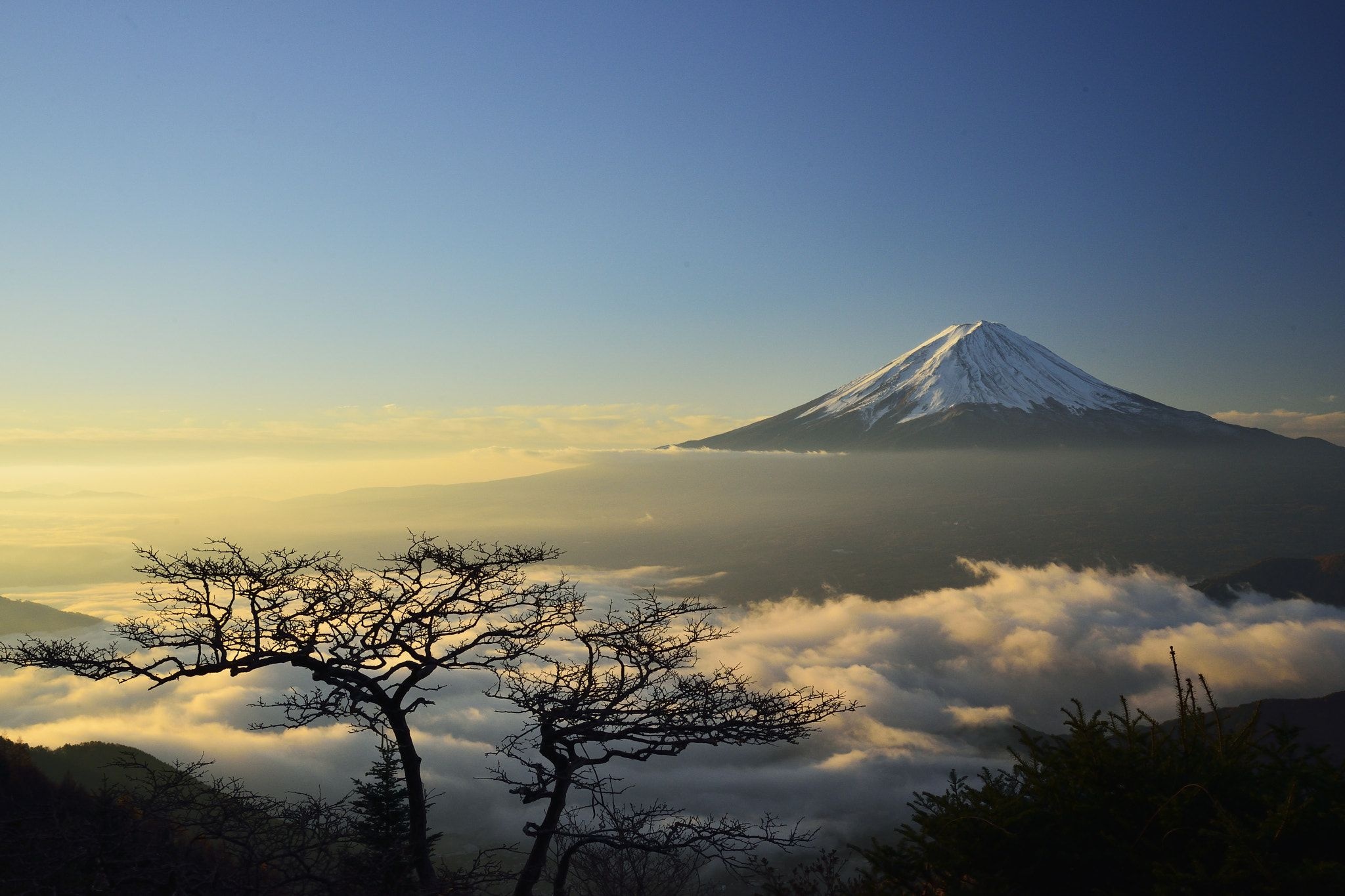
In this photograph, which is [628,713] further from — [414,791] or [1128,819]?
[1128,819]

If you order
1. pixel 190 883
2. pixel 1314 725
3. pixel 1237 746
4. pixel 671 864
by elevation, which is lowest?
pixel 1314 725

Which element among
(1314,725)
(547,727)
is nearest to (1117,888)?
(547,727)

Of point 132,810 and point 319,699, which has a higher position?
point 319,699

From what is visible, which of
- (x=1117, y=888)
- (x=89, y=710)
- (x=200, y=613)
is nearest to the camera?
(x=1117, y=888)

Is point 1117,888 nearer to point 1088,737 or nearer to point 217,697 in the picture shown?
point 1088,737

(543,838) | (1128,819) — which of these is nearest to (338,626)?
(543,838)

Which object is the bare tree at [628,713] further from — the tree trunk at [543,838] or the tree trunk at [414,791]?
the tree trunk at [414,791]

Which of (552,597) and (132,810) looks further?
(552,597)

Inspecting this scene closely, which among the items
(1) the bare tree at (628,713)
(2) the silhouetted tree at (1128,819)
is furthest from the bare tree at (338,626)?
(2) the silhouetted tree at (1128,819)
